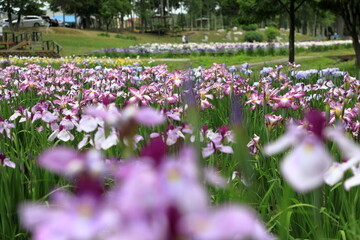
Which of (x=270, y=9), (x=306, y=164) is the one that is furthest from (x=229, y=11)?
(x=306, y=164)

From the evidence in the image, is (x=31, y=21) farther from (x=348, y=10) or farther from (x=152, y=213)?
(x=152, y=213)

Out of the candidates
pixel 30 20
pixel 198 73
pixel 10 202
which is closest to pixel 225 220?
pixel 10 202

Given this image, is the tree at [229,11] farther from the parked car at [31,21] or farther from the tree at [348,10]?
the parked car at [31,21]

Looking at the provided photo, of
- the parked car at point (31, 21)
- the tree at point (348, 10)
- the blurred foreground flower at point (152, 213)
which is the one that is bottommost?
the blurred foreground flower at point (152, 213)

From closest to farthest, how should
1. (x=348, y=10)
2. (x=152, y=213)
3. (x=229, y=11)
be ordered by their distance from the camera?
(x=152, y=213) → (x=348, y=10) → (x=229, y=11)

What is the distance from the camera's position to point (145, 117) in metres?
0.52

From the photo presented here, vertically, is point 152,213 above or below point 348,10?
below

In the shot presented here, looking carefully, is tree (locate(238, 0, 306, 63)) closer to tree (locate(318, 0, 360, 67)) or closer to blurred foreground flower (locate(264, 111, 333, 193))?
tree (locate(318, 0, 360, 67))

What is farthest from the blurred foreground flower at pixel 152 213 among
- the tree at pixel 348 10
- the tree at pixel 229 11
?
the tree at pixel 229 11

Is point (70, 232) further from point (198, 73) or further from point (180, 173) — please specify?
point (198, 73)

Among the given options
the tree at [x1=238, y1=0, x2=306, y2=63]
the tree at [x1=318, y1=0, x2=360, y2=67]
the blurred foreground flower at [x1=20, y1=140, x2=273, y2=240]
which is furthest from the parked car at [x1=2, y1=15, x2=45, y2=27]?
the blurred foreground flower at [x1=20, y1=140, x2=273, y2=240]

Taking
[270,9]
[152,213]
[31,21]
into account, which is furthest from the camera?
[31,21]

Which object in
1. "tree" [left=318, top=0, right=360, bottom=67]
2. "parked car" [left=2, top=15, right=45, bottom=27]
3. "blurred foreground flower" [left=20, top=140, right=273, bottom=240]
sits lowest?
"blurred foreground flower" [left=20, top=140, right=273, bottom=240]

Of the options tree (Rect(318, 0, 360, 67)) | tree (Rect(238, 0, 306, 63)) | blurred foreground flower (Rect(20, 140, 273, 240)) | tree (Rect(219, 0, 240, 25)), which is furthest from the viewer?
tree (Rect(219, 0, 240, 25))
